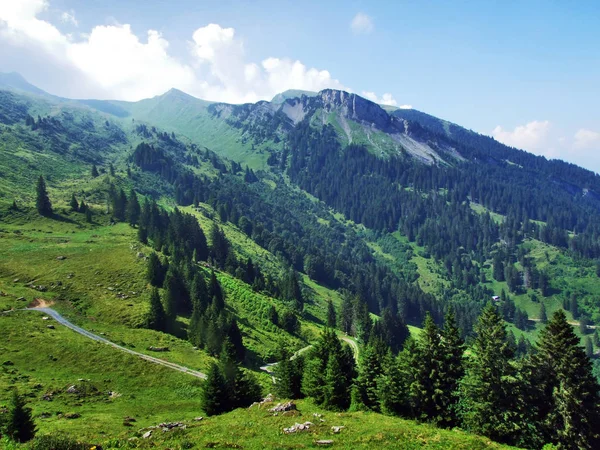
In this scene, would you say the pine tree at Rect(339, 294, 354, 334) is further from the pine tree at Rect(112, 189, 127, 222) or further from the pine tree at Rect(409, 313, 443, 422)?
the pine tree at Rect(112, 189, 127, 222)

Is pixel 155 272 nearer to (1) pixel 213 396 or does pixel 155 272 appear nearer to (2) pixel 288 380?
(2) pixel 288 380

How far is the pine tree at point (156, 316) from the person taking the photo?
86.4 m

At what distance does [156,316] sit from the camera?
8731 centimetres

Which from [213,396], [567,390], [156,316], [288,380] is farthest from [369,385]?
[156,316]

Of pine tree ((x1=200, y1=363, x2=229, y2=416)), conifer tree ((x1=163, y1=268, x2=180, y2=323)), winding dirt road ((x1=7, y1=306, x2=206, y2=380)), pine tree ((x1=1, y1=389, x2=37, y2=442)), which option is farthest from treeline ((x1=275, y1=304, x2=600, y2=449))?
conifer tree ((x1=163, y1=268, x2=180, y2=323))

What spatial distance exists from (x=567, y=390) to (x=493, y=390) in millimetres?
6654

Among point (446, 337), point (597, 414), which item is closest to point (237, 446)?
point (446, 337)

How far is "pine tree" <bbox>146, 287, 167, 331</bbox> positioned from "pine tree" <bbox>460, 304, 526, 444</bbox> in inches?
2609

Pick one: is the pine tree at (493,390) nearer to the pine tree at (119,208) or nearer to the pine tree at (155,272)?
the pine tree at (155,272)

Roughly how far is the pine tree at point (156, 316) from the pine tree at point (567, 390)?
7316 cm

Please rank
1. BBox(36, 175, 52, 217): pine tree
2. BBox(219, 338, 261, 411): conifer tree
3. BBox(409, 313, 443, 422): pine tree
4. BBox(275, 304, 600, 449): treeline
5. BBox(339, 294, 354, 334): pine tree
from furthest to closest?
BBox(36, 175, 52, 217): pine tree, BBox(339, 294, 354, 334): pine tree, BBox(219, 338, 261, 411): conifer tree, BBox(409, 313, 443, 422): pine tree, BBox(275, 304, 600, 449): treeline

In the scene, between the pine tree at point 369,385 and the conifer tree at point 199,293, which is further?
the conifer tree at point 199,293

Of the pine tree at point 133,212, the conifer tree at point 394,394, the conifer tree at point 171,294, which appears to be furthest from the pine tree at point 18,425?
the pine tree at point 133,212

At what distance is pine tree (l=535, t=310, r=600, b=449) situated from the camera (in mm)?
37688
